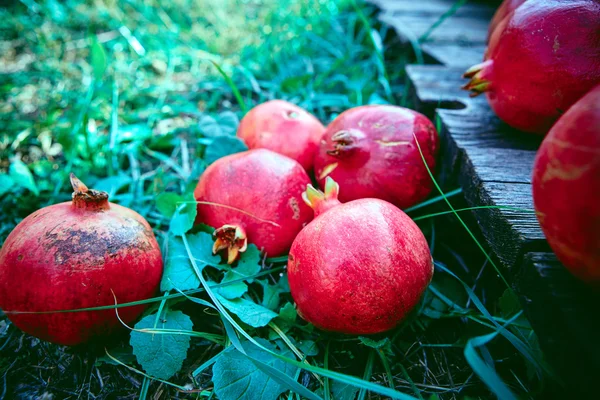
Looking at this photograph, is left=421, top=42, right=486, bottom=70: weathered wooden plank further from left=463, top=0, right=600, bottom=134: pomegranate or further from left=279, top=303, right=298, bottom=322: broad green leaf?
left=279, top=303, right=298, bottom=322: broad green leaf

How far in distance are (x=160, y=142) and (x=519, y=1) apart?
204 centimetres

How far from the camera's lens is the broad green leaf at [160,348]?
1.21 metres

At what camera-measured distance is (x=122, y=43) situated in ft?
11.4

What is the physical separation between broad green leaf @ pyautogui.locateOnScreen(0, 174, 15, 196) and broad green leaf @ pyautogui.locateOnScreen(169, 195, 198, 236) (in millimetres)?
1038

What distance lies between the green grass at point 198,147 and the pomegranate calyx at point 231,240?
0.46 feet

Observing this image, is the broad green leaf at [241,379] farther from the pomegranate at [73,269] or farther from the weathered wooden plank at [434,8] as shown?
the weathered wooden plank at [434,8]

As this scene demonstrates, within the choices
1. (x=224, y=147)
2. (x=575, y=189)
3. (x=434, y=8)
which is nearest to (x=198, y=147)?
(x=224, y=147)

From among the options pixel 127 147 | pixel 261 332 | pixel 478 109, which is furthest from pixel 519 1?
pixel 127 147

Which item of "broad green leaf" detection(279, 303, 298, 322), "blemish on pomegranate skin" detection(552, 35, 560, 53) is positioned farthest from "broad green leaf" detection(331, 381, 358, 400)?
"blemish on pomegranate skin" detection(552, 35, 560, 53)

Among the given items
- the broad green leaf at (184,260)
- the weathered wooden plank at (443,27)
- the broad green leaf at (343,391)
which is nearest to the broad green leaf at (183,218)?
the broad green leaf at (184,260)

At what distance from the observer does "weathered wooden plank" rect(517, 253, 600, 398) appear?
2.78 feet

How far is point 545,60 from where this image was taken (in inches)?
49.1

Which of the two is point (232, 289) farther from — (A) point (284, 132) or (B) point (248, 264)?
(A) point (284, 132)

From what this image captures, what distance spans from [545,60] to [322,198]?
0.86 metres
